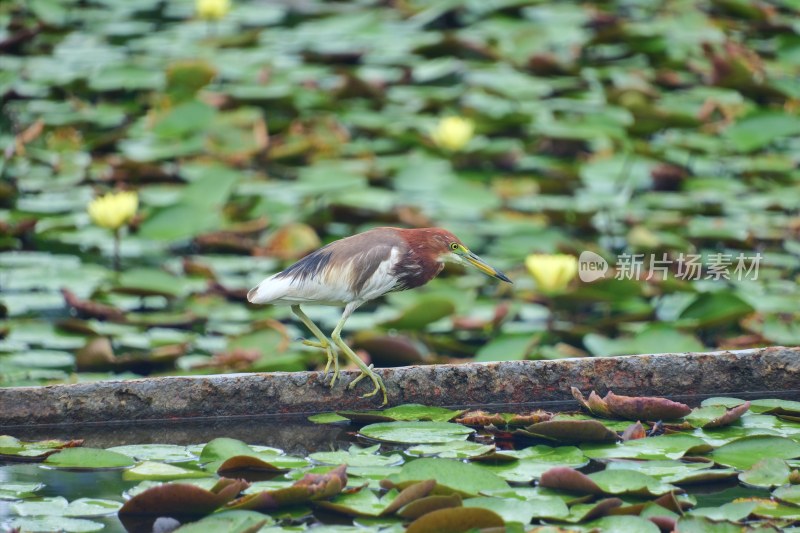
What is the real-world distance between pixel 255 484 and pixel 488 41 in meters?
6.17

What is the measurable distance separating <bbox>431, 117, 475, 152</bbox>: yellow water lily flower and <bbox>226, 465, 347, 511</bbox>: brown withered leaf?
4.09 m

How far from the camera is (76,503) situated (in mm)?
2686

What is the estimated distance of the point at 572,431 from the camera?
3045 millimetres

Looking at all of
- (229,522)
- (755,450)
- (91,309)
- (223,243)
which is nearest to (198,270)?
(223,243)

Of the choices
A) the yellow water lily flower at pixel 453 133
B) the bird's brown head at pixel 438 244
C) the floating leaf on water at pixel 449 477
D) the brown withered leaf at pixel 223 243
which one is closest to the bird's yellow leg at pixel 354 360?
the bird's brown head at pixel 438 244

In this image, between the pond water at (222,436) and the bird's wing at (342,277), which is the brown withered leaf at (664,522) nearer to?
the pond water at (222,436)

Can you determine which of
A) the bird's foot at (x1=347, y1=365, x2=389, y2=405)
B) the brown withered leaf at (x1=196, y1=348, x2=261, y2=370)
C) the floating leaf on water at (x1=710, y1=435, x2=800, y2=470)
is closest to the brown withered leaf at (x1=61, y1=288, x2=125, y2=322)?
the brown withered leaf at (x1=196, y1=348, x2=261, y2=370)

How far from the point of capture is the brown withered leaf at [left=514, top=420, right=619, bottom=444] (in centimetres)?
301

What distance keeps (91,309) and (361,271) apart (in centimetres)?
177

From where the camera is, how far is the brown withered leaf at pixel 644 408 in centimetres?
321

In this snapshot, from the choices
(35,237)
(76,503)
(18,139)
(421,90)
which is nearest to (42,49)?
(18,139)

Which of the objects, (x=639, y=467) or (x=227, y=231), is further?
(x=227, y=231)

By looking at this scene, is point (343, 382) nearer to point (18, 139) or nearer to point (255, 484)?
point (255, 484)

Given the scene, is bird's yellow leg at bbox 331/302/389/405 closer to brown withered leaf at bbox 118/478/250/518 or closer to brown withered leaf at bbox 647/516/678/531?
brown withered leaf at bbox 118/478/250/518
